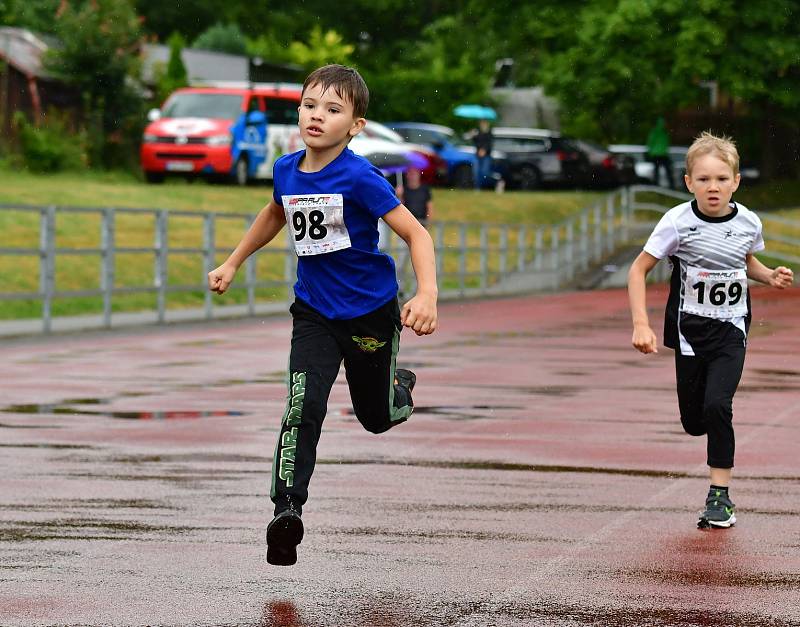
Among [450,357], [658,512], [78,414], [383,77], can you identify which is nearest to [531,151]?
[383,77]

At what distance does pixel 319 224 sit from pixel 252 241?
1.52 ft

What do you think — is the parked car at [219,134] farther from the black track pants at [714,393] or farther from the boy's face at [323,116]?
the boy's face at [323,116]

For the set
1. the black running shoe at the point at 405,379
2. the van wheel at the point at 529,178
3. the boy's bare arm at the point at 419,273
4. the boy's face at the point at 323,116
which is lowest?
the van wheel at the point at 529,178

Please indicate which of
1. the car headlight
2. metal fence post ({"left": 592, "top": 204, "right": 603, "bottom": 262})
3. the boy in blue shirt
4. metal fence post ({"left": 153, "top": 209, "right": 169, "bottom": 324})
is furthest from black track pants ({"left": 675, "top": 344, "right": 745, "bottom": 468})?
the car headlight

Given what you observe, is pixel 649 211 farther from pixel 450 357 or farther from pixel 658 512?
pixel 658 512

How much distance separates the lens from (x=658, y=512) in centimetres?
830

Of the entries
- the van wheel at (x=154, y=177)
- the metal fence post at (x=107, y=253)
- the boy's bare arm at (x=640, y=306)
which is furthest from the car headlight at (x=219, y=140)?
the boy's bare arm at (x=640, y=306)

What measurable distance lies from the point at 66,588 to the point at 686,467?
418cm

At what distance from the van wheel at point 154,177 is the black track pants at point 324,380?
31.3 m

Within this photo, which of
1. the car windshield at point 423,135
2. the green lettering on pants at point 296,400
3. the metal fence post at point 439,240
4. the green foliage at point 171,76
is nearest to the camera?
the green lettering on pants at point 296,400

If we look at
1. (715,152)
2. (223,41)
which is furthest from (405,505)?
(223,41)

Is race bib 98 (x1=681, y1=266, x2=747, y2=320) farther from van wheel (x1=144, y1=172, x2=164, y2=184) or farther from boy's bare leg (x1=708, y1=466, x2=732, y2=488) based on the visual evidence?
van wheel (x1=144, y1=172, x2=164, y2=184)

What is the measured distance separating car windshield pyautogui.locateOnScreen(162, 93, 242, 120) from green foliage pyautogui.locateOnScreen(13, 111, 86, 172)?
314 cm

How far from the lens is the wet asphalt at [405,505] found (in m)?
6.23
